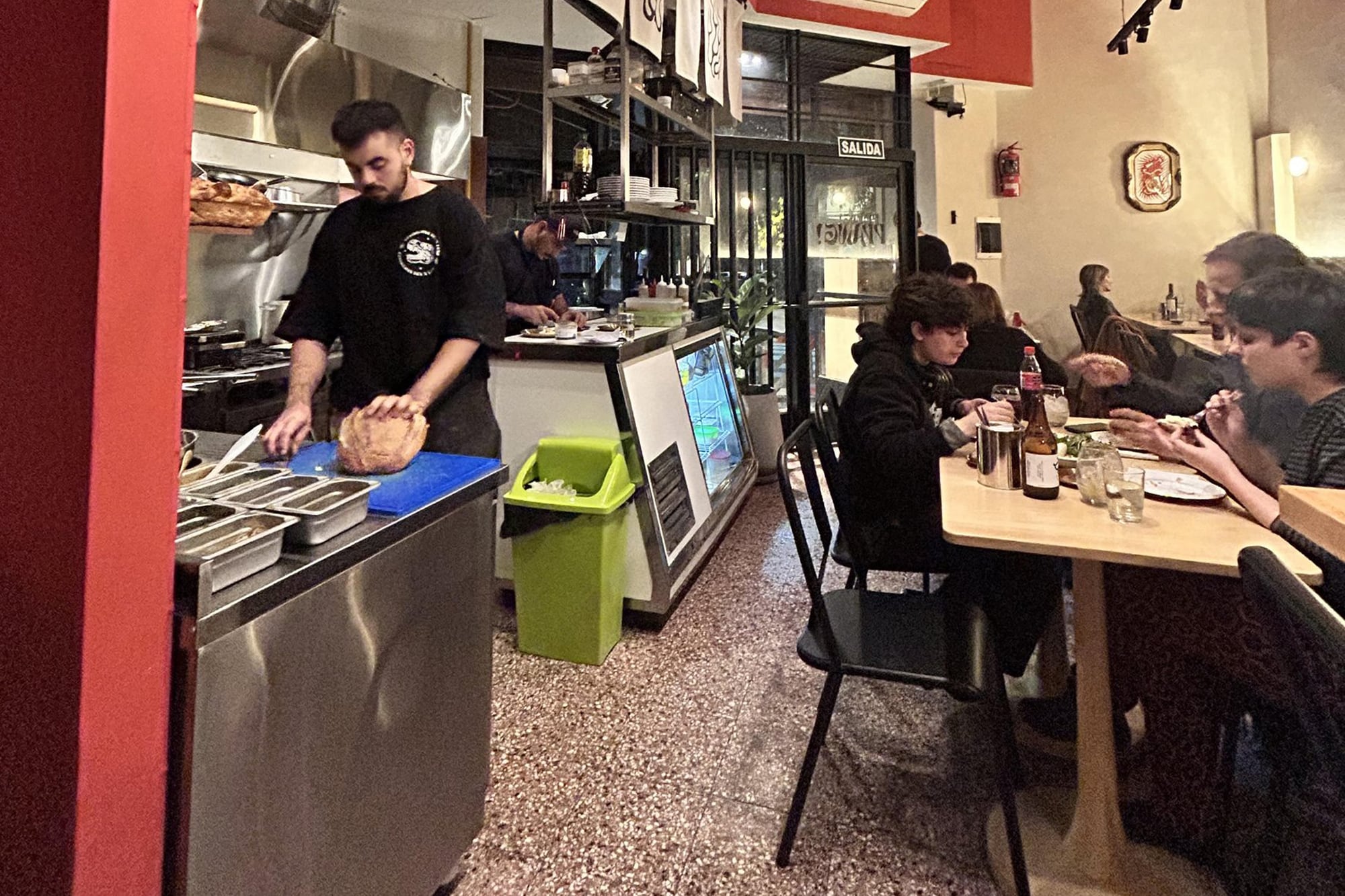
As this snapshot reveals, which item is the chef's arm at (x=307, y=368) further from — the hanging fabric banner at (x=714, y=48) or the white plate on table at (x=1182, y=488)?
the hanging fabric banner at (x=714, y=48)

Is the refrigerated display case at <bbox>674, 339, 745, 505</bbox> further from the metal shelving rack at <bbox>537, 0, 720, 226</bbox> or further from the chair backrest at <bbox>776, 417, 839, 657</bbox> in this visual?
the chair backrest at <bbox>776, 417, 839, 657</bbox>

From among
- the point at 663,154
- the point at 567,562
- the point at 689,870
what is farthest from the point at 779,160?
the point at 689,870

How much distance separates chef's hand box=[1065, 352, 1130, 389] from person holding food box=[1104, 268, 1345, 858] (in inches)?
35.0

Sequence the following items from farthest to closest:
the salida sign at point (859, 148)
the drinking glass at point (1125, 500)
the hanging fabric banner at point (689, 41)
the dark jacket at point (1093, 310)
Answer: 1. the salida sign at point (859, 148)
2. the dark jacket at point (1093, 310)
3. the hanging fabric banner at point (689, 41)
4. the drinking glass at point (1125, 500)

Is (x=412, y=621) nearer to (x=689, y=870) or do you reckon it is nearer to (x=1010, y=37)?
(x=689, y=870)

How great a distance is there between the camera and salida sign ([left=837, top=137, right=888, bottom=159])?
211 inches

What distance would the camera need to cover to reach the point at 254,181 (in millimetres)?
3111

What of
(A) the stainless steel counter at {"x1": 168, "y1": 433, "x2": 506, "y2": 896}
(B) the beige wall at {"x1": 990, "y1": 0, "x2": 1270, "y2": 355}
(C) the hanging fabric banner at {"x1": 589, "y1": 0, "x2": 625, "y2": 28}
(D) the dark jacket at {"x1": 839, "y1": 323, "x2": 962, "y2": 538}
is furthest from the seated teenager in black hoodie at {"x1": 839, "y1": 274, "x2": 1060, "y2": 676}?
(B) the beige wall at {"x1": 990, "y1": 0, "x2": 1270, "y2": 355}

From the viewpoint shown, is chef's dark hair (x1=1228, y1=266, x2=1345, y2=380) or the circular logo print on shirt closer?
chef's dark hair (x1=1228, y1=266, x2=1345, y2=380)

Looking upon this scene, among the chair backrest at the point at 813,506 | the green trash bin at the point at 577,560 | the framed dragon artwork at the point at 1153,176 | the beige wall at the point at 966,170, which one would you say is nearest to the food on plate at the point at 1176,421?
the chair backrest at the point at 813,506

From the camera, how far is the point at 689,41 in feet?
11.1

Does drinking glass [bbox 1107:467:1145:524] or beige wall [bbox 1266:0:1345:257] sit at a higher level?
beige wall [bbox 1266:0:1345:257]

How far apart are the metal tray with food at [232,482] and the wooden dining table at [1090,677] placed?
1.26 metres

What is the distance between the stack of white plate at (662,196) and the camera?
332 centimetres
